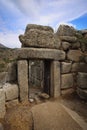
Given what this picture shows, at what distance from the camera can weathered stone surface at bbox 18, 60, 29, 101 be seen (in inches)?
183

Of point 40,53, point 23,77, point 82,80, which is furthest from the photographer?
point 82,80

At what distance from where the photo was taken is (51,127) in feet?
11.0

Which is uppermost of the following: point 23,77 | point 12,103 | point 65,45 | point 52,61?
point 65,45

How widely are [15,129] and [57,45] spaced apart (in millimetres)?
3119

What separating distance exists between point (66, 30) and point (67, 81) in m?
1.95

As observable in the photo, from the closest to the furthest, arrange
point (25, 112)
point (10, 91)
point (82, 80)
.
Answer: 1. point (25, 112)
2. point (10, 91)
3. point (82, 80)

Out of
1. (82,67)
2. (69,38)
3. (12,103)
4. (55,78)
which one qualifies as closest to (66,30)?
(69,38)

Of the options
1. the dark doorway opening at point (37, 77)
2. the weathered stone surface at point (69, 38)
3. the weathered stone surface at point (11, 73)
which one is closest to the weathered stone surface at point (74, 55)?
the weathered stone surface at point (69, 38)

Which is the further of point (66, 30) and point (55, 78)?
point (66, 30)

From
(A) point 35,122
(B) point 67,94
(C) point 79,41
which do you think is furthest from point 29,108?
(C) point 79,41

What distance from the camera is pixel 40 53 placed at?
15.8 ft

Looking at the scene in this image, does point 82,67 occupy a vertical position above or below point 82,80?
above

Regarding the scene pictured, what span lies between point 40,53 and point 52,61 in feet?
2.12

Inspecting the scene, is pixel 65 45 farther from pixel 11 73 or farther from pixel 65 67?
pixel 11 73
